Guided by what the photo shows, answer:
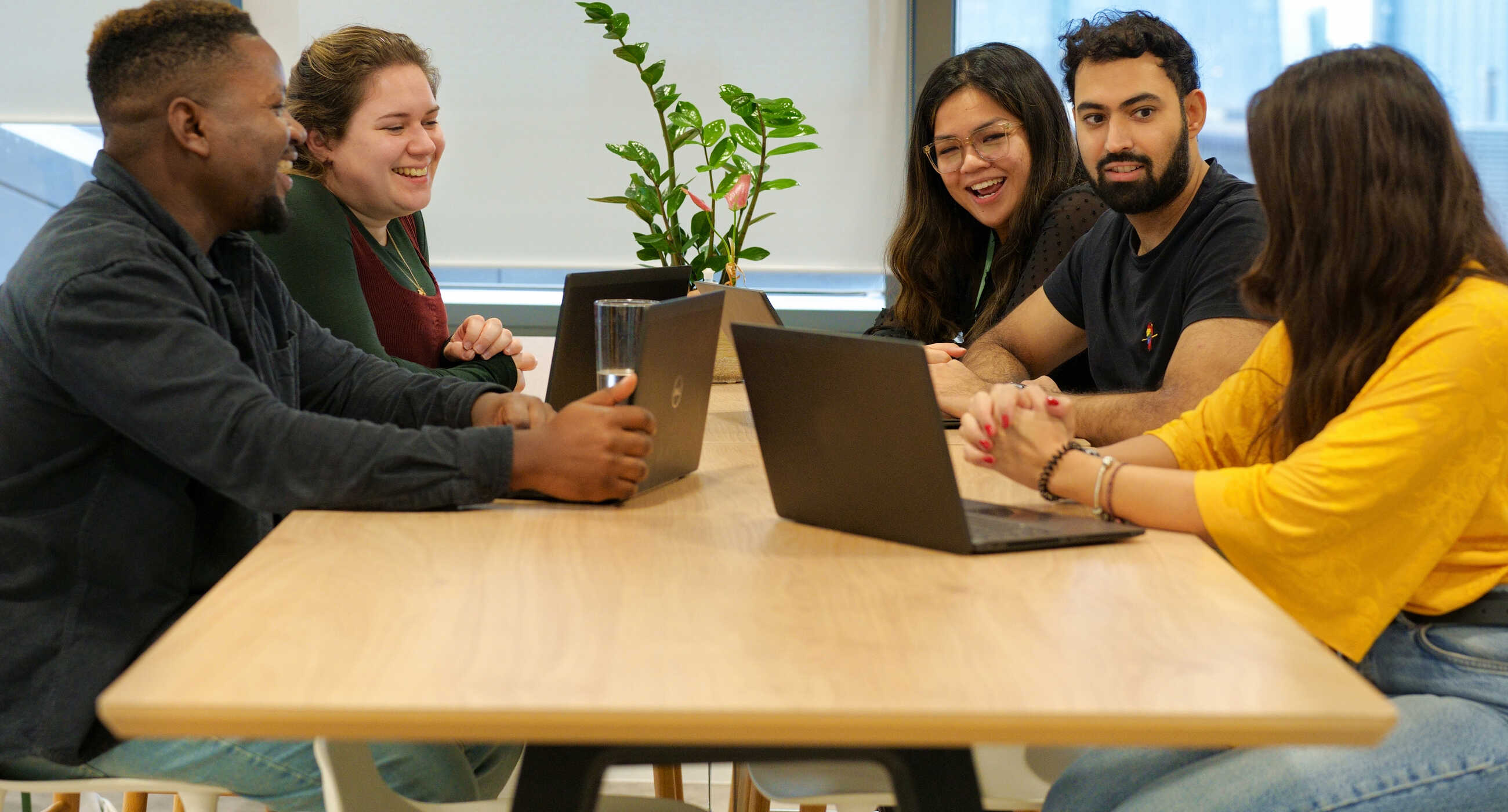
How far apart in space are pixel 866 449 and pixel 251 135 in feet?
2.59

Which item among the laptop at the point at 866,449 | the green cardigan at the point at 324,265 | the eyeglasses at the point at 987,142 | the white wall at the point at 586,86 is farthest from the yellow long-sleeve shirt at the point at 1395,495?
the white wall at the point at 586,86

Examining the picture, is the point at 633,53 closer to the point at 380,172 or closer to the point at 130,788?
the point at 380,172

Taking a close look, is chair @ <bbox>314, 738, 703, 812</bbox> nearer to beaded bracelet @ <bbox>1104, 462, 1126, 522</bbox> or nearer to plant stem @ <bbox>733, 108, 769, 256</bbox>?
beaded bracelet @ <bbox>1104, 462, 1126, 522</bbox>

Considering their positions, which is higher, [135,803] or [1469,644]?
[1469,644]

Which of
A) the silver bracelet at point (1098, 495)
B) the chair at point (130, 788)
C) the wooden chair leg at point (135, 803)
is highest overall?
the silver bracelet at point (1098, 495)

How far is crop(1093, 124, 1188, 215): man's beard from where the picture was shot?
2086mm

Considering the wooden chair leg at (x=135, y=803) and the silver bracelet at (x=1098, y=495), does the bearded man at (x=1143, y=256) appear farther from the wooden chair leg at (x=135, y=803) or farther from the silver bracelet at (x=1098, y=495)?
the wooden chair leg at (x=135, y=803)

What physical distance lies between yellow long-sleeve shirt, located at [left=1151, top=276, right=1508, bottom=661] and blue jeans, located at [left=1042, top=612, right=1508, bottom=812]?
5 cm

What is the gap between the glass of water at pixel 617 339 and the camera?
131cm

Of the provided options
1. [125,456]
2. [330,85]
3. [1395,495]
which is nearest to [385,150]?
[330,85]

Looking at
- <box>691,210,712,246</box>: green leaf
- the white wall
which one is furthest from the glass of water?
the white wall

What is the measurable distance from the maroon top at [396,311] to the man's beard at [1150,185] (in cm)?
123

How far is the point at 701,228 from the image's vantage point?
237cm

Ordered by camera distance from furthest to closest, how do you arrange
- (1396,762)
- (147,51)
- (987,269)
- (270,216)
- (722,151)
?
(987,269)
(722,151)
(270,216)
(147,51)
(1396,762)
